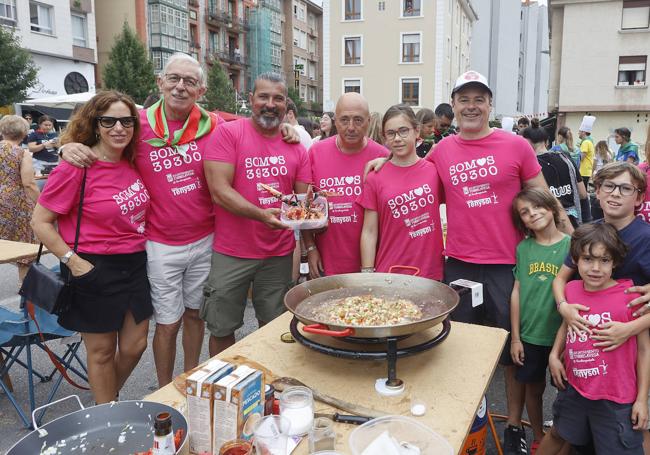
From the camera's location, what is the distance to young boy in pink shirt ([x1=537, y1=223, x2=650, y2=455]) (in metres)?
2.26

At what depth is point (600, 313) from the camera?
2.32m

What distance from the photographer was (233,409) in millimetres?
1503

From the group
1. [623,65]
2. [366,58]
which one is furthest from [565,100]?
[366,58]

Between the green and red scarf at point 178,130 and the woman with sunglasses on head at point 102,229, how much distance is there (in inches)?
6.3

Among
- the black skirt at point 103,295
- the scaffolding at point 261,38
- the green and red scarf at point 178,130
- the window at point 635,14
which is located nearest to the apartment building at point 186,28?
the scaffolding at point 261,38

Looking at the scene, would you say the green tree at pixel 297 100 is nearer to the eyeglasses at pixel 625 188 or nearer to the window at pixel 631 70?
the window at pixel 631 70

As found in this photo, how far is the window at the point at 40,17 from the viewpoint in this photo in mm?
23719

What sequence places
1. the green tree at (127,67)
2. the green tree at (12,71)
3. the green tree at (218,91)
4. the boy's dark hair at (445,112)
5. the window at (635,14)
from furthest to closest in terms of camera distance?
1. the green tree at (218,91)
2. the green tree at (127,67)
3. the window at (635,14)
4. the green tree at (12,71)
5. the boy's dark hair at (445,112)

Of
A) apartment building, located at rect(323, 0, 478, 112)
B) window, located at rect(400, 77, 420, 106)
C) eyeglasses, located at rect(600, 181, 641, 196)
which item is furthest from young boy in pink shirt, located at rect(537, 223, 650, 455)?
window, located at rect(400, 77, 420, 106)

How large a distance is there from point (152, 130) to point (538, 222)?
231 centimetres

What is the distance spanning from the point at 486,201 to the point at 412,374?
1267mm

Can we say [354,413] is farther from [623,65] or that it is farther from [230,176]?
[623,65]

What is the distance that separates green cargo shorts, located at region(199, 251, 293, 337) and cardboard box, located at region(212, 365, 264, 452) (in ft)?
5.48

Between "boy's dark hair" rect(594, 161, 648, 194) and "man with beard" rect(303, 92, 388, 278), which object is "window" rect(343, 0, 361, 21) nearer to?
"man with beard" rect(303, 92, 388, 278)
